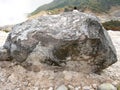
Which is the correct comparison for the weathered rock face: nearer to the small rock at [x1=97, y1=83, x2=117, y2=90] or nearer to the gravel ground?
the gravel ground

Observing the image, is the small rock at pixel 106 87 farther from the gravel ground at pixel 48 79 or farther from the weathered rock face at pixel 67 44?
the weathered rock face at pixel 67 44

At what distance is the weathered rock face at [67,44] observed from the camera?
788 cm

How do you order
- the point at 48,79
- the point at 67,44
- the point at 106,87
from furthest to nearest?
the point at 48,79 → the point at 67,44 → the point at 106,87

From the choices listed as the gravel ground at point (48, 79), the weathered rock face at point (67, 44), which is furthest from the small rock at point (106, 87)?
the weathered rock face at point (67, 44)

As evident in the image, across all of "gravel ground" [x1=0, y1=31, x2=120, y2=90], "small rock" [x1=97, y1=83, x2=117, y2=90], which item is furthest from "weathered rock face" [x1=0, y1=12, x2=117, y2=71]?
"small rock" [x1=97, y1=83, x2=117, y2=90]

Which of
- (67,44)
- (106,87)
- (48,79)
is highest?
(67,44)

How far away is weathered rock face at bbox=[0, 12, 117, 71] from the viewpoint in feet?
25.8

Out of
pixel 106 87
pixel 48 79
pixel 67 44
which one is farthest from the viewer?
pixel 48 79

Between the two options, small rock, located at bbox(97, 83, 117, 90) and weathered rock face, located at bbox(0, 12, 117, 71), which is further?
weathered rock face, located at bbox(0, 12, 117, 71)

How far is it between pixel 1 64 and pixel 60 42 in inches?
80.1

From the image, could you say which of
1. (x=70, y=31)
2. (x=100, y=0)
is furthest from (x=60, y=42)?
(x=100, y=0)

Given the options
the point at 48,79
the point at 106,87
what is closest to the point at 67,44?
the point at 48,79

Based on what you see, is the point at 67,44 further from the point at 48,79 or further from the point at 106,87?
the point at 106,87

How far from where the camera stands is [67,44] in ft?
25.6
